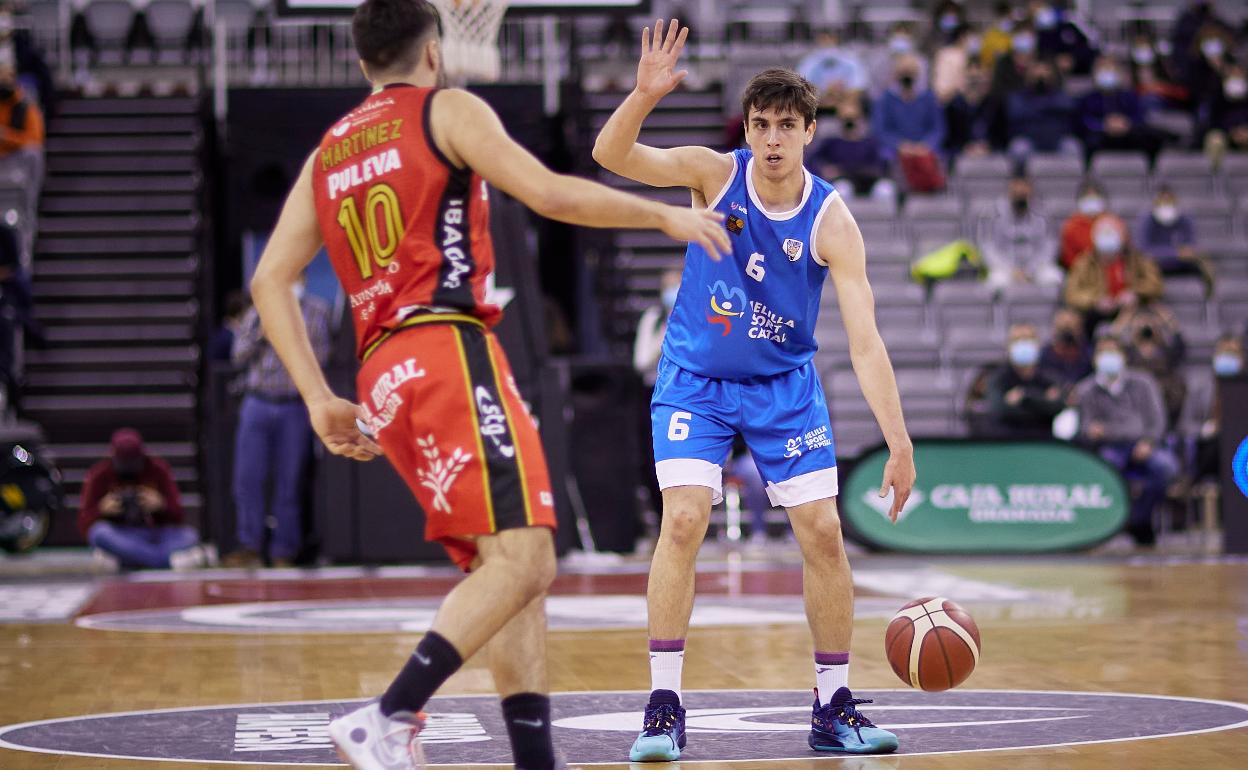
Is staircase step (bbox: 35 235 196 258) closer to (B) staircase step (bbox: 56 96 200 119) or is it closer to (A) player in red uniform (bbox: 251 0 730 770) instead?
(B) staircase step (bbox: 56 96 200 119)

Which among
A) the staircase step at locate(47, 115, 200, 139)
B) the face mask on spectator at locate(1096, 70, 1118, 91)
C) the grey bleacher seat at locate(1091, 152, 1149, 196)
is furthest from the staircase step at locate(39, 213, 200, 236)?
the face mask on spectator at locate(1096, 70, 1118, 91)

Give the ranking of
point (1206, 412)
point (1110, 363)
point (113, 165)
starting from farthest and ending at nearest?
1. point (113, 165)
2. point (1206, 412)
3. point (1110, 363)

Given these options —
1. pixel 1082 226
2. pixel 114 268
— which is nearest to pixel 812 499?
pixel 1082 226

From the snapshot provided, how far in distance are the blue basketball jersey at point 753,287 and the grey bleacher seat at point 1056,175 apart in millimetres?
13896

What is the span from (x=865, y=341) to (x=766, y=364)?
0.33 metres

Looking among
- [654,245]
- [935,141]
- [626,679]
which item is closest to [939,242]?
[935,141]

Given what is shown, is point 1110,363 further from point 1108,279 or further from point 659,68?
point 659,68

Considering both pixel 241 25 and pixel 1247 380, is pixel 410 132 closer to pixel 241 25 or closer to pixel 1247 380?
pixel 1247 380

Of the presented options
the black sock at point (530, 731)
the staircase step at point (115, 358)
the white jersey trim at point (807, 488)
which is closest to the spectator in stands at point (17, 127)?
the staircase step at point (115, 358)

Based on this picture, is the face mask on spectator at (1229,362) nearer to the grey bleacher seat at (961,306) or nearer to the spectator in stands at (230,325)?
the grey bleacher seat at (961,306)

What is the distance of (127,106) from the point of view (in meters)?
19.5

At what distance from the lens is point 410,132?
407cm

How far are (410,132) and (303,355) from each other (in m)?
0.62

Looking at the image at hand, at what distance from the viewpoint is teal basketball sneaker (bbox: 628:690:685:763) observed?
4828 millimetres
